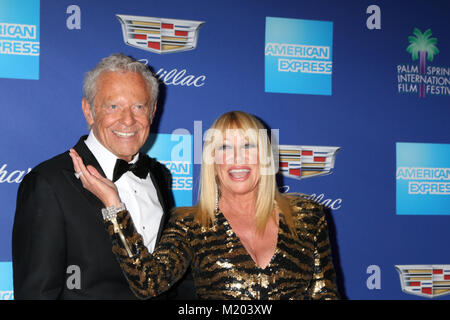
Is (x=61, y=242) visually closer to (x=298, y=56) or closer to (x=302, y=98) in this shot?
(x=302, y=98)

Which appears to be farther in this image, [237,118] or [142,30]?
[142,30]

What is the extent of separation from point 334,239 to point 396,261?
0.56 meters

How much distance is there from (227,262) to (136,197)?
595 mm

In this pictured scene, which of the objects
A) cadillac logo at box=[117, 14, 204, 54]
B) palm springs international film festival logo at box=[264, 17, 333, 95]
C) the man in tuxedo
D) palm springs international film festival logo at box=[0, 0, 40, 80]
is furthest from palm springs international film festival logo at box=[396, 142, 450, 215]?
palm springs international film festival logo at box=[0, 0, 40, 80]

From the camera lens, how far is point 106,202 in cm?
180

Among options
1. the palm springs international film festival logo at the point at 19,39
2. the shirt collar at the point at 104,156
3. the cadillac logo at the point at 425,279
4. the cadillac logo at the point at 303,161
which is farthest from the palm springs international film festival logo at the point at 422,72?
the palm springs international film festival logo at the point at 19,39

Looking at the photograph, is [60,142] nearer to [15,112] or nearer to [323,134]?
[15,112]

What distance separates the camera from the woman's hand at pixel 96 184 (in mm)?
1811

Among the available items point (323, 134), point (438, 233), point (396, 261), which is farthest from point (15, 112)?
point (438, 233)

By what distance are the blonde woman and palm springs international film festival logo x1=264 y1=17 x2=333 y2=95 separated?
1.31m

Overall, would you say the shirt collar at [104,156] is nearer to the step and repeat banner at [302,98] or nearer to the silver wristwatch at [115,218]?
the silver wristwatch at [115,218]

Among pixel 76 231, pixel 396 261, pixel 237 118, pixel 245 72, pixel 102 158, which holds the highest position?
pixel 245 72

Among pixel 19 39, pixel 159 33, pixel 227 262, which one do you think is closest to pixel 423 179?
pixel 227 262

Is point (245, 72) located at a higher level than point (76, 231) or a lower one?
higher
